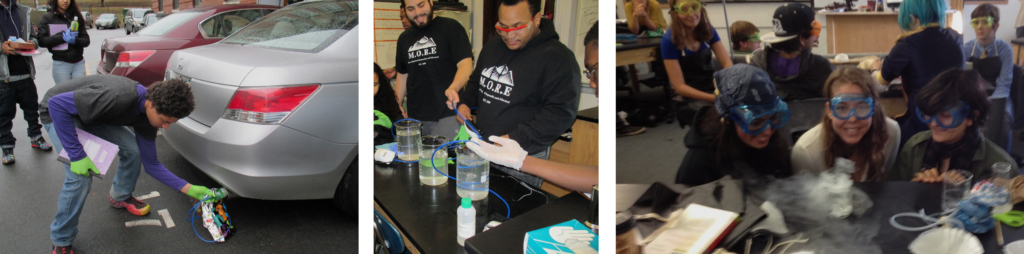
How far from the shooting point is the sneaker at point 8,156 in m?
1.67

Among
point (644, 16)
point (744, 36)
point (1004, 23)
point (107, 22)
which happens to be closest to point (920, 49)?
point (1004, 23)

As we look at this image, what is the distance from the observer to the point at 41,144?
1634 millimetres

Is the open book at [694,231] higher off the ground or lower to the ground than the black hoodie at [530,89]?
lower

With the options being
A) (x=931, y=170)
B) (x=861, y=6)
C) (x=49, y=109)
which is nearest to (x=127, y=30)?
(x=49, y=109)

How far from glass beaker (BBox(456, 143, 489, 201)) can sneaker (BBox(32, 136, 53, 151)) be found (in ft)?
4.26

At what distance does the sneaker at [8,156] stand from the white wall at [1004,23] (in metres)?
2.77

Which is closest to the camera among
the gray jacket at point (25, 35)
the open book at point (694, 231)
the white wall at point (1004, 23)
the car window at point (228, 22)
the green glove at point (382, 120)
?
the white wall at point (1004, 23)

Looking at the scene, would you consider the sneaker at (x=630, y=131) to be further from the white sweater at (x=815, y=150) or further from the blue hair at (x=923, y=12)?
the blue hair at (x=923, y=12)

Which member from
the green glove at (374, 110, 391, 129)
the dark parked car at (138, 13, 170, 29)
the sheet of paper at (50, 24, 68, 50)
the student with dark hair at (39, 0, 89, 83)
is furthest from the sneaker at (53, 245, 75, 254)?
the green glove at (374, 110, 391, 129)

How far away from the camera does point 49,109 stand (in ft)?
5.22

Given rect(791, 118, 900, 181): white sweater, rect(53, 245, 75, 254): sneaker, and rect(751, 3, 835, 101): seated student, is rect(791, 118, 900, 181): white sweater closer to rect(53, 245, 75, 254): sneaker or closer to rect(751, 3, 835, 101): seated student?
rect(751, 3, 835, 101): seated student

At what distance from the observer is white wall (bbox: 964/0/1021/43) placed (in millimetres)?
1196

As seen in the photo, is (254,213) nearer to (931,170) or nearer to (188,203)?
(188,203)

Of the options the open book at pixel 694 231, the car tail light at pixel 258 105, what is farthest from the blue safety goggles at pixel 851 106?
the car tail light at pixel 258 105
